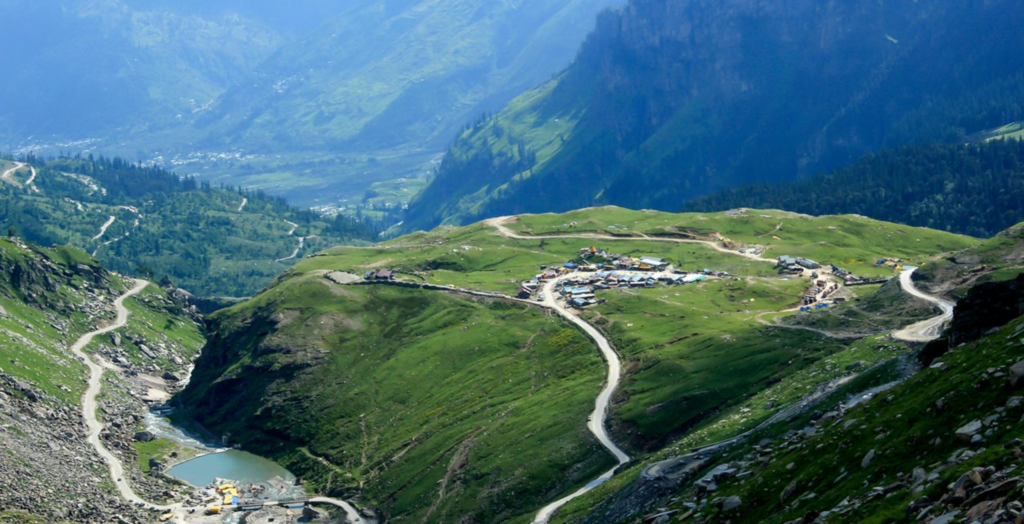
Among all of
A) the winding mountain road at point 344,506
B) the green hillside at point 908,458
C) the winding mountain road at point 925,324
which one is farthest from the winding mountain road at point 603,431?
the green hillside at point 908,458

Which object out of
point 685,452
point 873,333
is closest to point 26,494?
point 685,452

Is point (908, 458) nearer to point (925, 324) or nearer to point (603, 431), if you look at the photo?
point (925, 324)

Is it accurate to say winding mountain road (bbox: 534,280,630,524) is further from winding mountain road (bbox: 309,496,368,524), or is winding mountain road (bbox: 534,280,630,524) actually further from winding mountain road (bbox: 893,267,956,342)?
winding mountain road (bbox: 893,267,956,342)

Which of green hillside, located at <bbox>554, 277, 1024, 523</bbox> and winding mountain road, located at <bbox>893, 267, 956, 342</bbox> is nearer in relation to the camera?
green hillside, located at <bbox>554, 277, 1024, 523</bbox>

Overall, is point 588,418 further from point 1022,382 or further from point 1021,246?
point 1022,382

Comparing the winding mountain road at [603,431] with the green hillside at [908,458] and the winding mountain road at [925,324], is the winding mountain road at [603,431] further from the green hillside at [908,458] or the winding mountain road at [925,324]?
the green hillside at [908,458]

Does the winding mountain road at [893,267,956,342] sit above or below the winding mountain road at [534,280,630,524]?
above

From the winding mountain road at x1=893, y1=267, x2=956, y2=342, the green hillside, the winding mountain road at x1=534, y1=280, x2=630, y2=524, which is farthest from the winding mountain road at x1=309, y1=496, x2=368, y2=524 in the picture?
the green hillside

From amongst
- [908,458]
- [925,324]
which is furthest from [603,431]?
[908,458]
